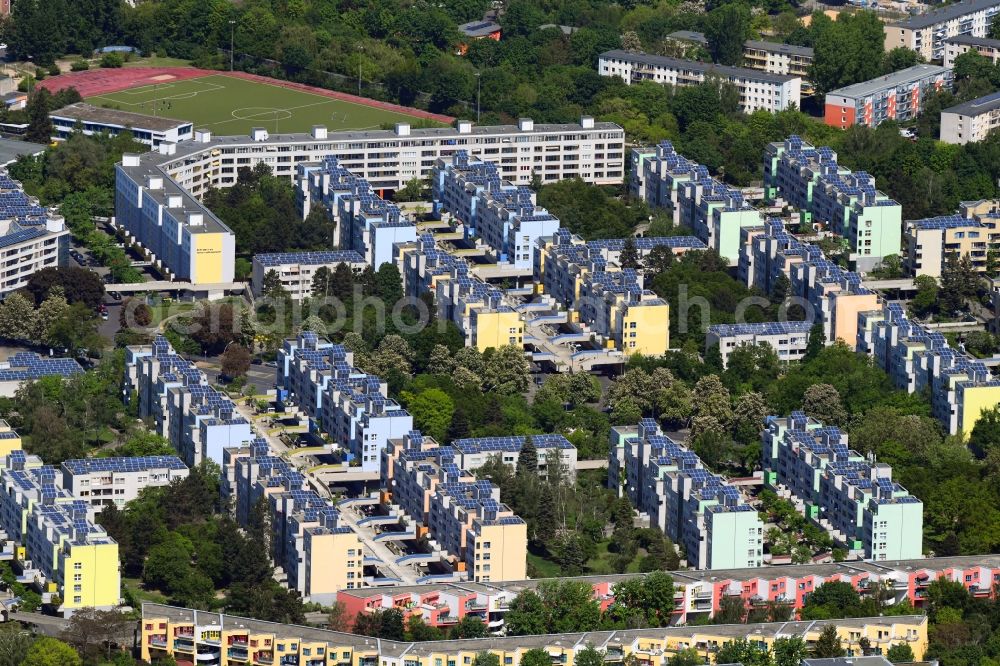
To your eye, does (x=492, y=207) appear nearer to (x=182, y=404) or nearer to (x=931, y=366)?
(x=931, y=366)

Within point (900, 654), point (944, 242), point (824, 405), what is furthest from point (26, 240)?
point (900, 654)

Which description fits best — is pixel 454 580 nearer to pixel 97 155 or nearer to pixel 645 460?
pixel 645 460

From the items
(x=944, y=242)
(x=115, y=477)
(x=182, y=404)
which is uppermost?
(x=182, y=404)

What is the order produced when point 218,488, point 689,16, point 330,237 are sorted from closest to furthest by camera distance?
point 218,488
point 330,237
point 689,16

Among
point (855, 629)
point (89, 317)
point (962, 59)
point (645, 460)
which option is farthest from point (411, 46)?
point (855, 629)

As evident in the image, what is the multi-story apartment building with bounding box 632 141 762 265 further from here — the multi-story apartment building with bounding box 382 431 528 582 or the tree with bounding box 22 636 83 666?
the tree with bounding box 22 636 83 666

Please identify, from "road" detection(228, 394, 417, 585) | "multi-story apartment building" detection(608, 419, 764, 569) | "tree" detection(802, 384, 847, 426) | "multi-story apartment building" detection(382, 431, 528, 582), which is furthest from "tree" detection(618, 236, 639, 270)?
"multi-story apartment building" detection(382, 431, 528, 582)
